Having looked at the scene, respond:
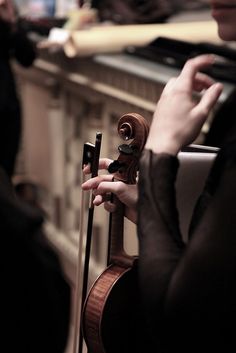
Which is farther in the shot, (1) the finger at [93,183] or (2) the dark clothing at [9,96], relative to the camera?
(2) the dark clothing at [9,96]

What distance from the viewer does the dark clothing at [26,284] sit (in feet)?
2.77

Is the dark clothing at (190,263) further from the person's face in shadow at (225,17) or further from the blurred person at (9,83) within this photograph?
the blurred person at (9,83)

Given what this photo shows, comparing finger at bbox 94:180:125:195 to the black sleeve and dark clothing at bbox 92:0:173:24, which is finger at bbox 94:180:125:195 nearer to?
dark clothing at bbox 92:0:173:24

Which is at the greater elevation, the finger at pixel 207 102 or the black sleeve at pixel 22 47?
the black sleeve at pixel 22 47

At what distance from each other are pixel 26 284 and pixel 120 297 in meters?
0.30

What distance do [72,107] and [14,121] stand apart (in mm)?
257

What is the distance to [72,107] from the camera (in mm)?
2654

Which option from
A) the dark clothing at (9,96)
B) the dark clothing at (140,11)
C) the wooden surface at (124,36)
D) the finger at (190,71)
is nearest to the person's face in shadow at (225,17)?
the finger at (190,71)

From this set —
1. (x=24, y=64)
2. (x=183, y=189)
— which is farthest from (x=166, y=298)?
(x=24, y=64)

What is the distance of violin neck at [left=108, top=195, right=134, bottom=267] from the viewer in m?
1.15

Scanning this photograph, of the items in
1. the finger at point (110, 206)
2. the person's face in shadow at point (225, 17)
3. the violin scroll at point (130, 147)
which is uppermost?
the person's face in shadow at point (225, 17)

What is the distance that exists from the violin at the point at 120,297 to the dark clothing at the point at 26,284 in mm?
230

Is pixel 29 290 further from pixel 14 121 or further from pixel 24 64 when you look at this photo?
pixel 24 64

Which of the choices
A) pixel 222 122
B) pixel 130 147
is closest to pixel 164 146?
pixel 130 147
